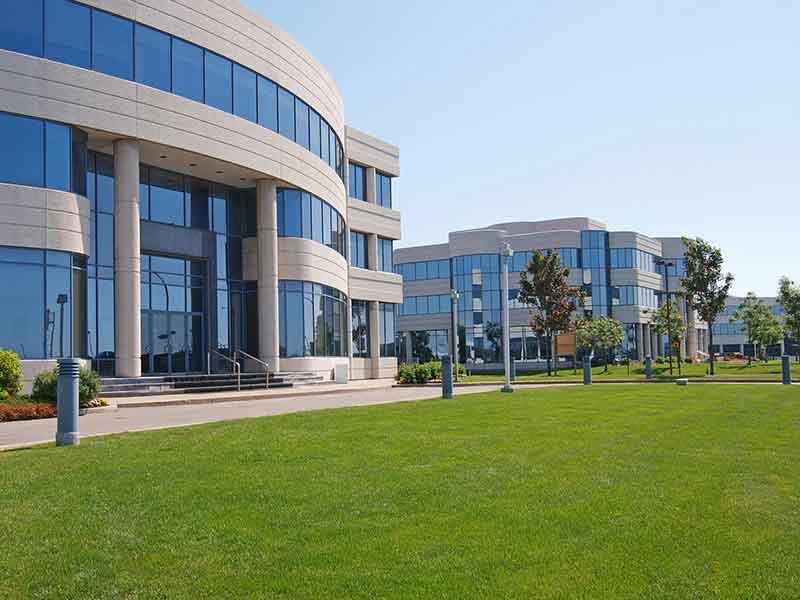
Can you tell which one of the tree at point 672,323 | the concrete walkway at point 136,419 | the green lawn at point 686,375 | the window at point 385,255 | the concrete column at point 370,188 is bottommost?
the green lawn at point 686,375

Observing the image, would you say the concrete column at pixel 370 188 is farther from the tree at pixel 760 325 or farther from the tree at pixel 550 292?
the tree at pixel 760 325

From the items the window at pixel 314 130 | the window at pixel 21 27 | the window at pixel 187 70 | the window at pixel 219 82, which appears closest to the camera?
the window at pixel 21 27

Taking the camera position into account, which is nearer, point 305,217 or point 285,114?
point 285,114

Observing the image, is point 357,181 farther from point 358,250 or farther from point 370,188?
point 358,250

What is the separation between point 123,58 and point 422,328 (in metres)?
64.2

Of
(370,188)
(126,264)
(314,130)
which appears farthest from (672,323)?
(126,264)

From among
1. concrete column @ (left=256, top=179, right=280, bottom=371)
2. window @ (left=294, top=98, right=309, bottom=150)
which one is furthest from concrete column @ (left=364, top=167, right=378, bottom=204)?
concrete column @ (left=256, top=179, right=280, bottom=371)

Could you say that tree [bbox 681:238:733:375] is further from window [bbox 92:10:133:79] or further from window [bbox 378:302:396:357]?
window [bbox 92:10:133:79]

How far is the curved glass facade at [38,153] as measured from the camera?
25031 millimetres

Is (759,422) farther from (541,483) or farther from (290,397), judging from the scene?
(290,397)

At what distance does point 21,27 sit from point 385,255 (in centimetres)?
3121

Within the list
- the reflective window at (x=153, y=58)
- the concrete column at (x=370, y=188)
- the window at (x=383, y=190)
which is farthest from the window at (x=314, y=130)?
the window at (x=383, y=190)

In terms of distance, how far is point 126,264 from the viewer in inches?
1123

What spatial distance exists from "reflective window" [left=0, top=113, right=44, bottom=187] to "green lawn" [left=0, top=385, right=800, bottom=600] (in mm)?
15939
